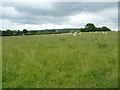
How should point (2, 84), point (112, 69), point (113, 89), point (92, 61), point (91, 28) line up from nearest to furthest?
1. point (113, 89)
2. point (2, 84)
3. point (112, 69)
4. point (92, 61)
5. point (91, 28)

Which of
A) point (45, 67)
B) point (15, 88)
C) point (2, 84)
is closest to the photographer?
point (15, 88)

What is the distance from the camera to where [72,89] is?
22.9ft

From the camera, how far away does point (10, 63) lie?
36.6ft

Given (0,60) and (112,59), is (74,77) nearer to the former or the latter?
(112,59)

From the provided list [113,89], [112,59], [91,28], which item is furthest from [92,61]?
[91,28]

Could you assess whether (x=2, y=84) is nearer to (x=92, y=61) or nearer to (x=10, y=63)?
(x=10, y=63)

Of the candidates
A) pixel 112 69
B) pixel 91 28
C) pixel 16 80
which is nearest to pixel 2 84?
pixel 16 80

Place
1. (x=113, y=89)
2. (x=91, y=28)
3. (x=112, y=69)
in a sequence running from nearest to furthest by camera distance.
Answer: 1. (x=113, y=89)
2. (x=112, y=69)
3. (x=91, y=28)

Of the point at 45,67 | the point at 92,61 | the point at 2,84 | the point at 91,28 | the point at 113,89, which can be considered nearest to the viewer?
the point at 113,89

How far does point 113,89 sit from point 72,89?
48.0 inches

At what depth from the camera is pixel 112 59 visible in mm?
10906

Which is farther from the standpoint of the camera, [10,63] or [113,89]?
[10,63]

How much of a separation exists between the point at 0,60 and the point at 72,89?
6144 millimetres

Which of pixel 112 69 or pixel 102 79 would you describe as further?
pixel 112 69
